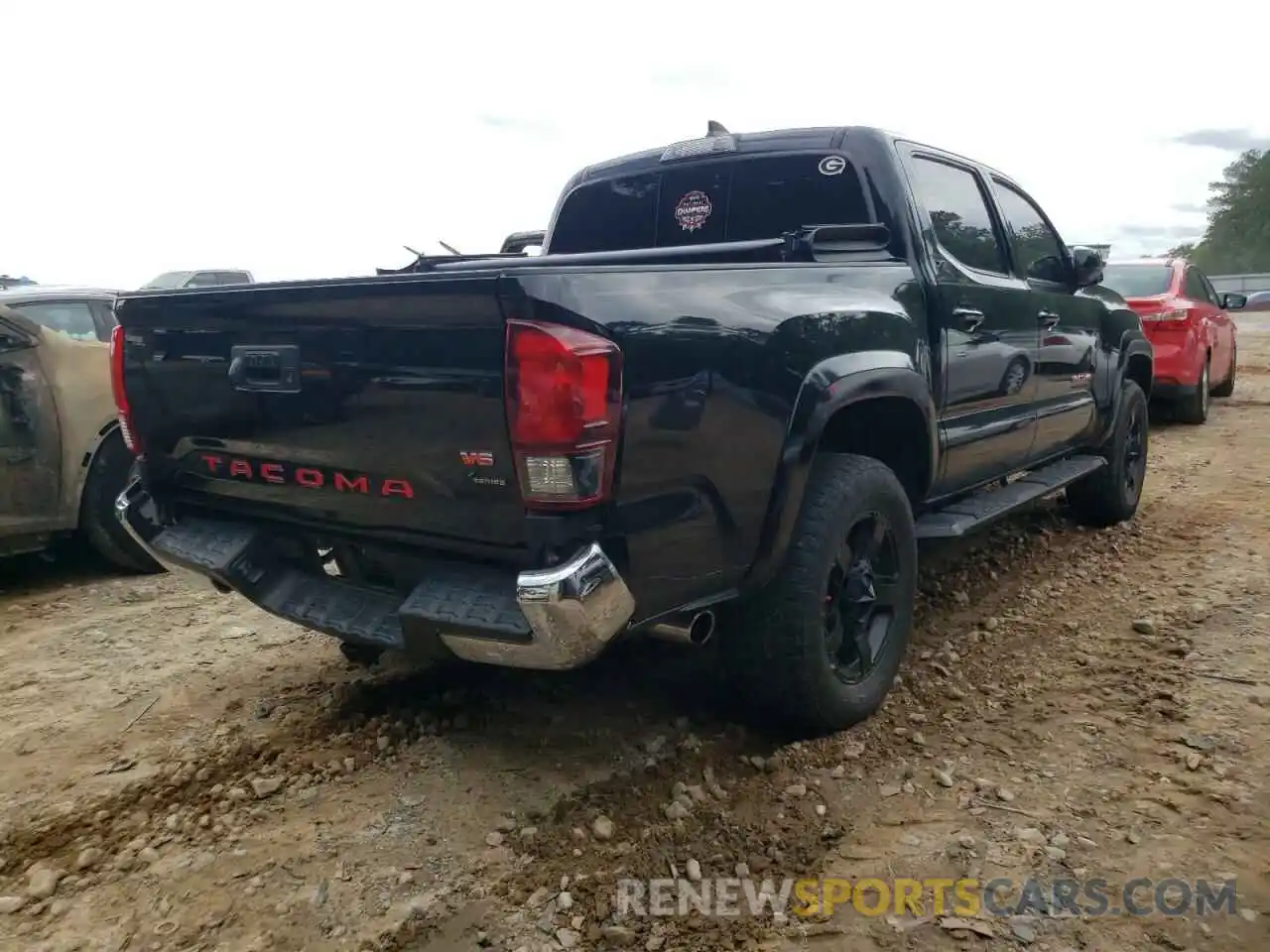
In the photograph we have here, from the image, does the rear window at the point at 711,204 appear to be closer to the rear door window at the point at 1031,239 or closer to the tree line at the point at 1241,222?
the rear door window at the point at 1031,239

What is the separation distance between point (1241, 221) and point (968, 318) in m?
68.3

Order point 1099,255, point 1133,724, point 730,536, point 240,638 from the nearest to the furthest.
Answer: point 730,536
point 1133,724
point 240,638
point 1099,255

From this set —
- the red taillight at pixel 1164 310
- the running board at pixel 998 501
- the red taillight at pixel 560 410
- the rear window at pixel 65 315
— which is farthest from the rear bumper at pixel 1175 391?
the rear window at pixel 65 315

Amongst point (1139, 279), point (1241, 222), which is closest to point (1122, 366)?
point (1139, 279)

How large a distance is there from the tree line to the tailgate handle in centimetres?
6589

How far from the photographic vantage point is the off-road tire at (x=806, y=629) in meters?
2.81

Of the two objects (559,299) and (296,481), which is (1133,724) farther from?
(296,481)

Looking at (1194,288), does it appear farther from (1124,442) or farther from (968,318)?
(968,318)

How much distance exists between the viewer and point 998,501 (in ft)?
13.6

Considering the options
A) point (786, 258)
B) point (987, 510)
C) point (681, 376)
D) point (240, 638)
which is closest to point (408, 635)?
point (681, 376)

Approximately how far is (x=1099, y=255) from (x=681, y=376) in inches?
127

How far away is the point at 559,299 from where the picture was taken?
85.8 inches

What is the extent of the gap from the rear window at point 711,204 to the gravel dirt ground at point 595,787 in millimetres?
1635

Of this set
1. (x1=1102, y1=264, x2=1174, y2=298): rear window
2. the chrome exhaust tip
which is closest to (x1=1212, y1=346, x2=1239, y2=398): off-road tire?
(x1=1102, y1=264, x2=1174, y2=298): rear window
